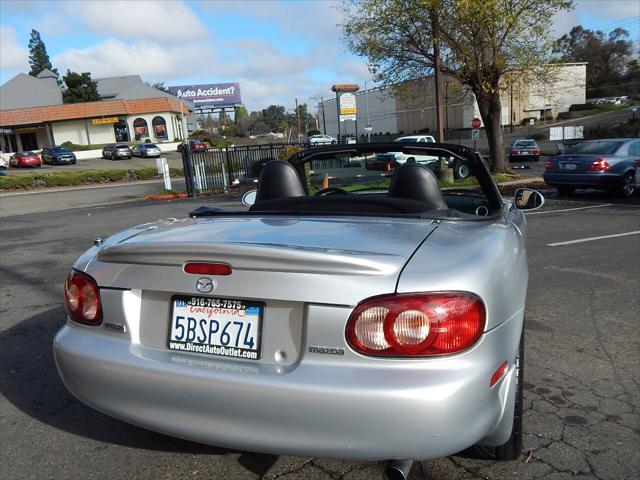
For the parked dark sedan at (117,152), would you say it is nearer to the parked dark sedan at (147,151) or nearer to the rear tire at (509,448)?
the parked dark sedan at (147,151)

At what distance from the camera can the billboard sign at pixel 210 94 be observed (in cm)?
8431

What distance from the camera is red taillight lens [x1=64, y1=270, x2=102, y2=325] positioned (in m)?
Result: 2.44

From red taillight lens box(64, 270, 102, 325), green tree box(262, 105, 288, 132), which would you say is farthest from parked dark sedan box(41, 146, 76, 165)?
green tree box(262, 105, 288, 132)

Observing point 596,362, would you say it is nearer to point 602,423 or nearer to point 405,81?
point 602,423

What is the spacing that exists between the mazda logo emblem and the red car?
4849cm

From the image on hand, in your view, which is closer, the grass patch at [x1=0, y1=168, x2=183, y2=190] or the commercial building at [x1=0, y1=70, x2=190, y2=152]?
the grass patch at [x1=0, y1=168, x2=183, y2=190]

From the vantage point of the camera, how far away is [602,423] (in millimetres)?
2980

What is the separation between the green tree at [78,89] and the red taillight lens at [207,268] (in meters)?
68.3

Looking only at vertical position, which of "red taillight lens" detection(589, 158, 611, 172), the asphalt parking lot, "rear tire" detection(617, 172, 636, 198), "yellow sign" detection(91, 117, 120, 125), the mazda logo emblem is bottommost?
"rear tire" detection(617, 172, 636, 198)

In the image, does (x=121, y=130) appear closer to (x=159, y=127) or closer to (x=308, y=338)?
(x=159, y=127)

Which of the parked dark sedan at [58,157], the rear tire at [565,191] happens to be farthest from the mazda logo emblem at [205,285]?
the parked dark sedan at [58,157]

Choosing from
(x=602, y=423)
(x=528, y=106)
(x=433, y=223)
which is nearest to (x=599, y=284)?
(x=602, y=423)

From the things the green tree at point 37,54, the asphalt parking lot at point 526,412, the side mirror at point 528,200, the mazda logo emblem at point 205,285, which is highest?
the green tree at point 37,54

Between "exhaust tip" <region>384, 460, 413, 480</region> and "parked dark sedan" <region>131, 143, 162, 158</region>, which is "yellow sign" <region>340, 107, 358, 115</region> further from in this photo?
"exhaust tip" <region>384, 460, 413, 480</region>
